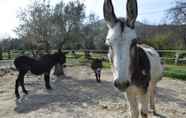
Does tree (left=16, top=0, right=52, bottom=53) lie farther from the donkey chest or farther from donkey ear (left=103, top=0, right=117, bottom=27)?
donkey ear (left=103, top=0, right=117, bottom=27)

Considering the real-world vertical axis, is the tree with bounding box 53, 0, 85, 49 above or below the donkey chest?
above

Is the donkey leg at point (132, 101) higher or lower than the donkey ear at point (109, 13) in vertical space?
lower

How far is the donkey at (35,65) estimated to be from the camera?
25.0ft

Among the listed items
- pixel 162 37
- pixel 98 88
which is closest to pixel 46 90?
pixel 98 88

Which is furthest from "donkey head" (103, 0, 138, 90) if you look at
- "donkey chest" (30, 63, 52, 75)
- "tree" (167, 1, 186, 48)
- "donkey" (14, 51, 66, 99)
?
"tree" (167, 1, 186, 48)

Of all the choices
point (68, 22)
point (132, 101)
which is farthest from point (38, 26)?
point (132, 101)

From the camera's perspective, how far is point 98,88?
325 inches

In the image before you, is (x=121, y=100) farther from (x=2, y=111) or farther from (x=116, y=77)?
(x=116, y=77)

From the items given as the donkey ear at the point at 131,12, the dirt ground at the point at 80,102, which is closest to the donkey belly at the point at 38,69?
the dirt ground at the point at 80,102

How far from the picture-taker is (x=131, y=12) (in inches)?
106

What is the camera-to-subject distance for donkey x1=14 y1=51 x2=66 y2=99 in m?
7.63

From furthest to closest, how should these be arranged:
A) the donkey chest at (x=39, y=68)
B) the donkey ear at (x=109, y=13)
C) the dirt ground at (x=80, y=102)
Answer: the donkey chest at (x=39, y=68) < the dirt ground at (x=80, y=102) < the donkey ear at (x=109, y=13)

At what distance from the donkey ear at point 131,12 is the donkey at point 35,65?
526cm

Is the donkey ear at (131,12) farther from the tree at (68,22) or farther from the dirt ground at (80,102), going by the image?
the tree at (68,22)
